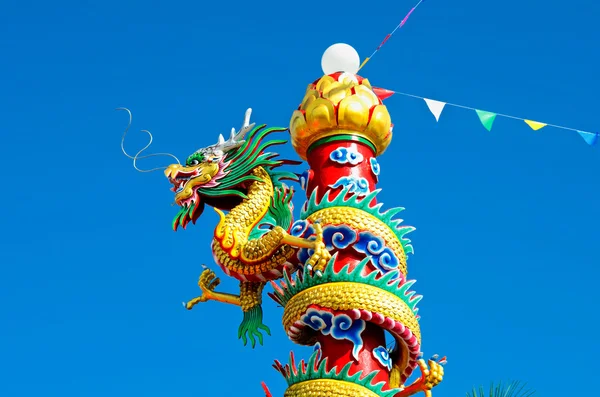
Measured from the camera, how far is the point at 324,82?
11078 mm

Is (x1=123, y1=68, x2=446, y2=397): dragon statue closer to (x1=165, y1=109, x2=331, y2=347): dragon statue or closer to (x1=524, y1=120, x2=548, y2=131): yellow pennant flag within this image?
(x1=165, y1=109, x2=331, y2=347): dragon statue

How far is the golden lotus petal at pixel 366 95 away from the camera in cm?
1084

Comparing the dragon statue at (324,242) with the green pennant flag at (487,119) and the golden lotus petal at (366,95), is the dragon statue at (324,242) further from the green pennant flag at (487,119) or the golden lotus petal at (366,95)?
the green pennant flag at (487,119)

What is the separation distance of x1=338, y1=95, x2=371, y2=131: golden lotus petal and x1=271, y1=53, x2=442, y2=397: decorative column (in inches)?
0.4

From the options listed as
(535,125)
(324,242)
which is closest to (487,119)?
(535,125)

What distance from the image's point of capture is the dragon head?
11.4 meters

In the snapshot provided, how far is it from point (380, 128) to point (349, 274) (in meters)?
1.83

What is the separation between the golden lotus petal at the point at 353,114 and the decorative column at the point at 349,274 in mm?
10

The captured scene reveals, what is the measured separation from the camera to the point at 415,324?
9.90 meters

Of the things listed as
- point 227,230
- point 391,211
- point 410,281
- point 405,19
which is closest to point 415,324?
point 410,281

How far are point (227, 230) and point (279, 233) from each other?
88 centimetres

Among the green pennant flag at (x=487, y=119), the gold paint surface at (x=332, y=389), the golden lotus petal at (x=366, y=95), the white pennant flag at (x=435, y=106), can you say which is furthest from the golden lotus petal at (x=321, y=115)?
the gold paint surface at (x=332, y=389)

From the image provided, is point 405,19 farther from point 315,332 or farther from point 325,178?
point 315,332

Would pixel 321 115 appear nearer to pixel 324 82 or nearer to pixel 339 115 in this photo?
pixel 339 115
